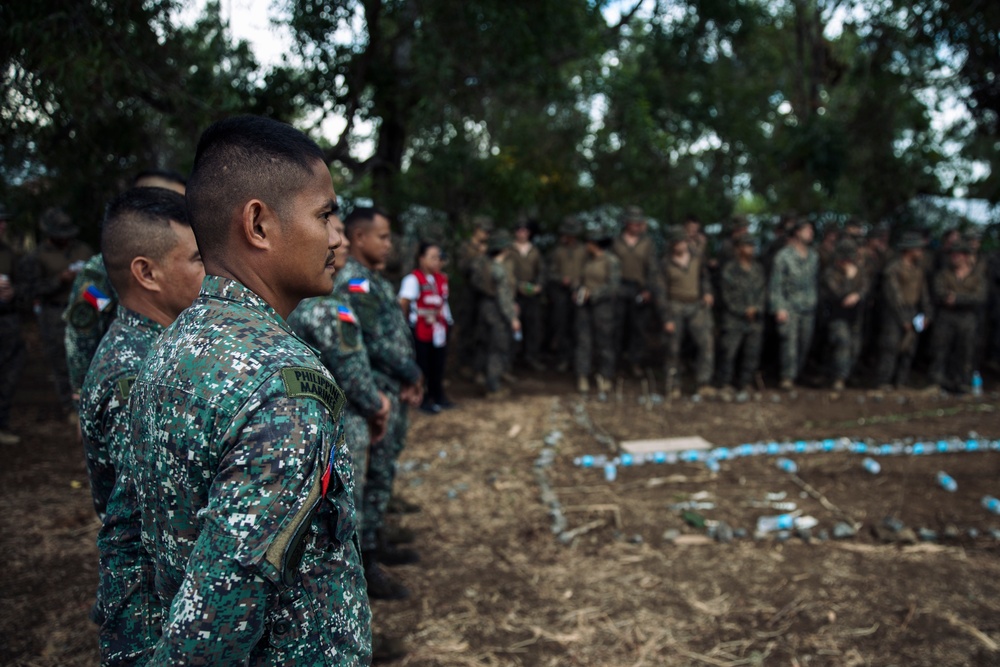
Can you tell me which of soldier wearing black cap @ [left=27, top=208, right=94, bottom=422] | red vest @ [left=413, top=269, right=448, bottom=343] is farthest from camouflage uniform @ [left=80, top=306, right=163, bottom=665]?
soldier wearing black cap @ [left=27, top=208, right=94, bottom=422]

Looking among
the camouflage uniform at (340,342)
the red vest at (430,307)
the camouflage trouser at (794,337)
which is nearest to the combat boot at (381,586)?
the camouflage uniform at (340,342)

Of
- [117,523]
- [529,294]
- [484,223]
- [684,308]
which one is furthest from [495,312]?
[117,523]

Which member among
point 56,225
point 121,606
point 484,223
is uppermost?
point 484,223

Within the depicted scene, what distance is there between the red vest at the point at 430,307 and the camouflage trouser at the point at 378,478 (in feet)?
11.1

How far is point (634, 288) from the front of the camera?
10266mm

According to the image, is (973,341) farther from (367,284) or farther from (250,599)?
(250,599)

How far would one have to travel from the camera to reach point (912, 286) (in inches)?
385

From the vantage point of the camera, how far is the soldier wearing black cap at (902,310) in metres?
9.65

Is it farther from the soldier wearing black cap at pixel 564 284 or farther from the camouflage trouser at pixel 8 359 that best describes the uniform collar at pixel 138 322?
the soldier wearing black cap at pixel 564 284

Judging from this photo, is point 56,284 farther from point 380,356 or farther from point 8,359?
point 380,356

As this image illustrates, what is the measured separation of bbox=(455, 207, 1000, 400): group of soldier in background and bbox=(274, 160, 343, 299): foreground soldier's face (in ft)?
24.4

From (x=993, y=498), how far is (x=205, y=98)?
8.17 m

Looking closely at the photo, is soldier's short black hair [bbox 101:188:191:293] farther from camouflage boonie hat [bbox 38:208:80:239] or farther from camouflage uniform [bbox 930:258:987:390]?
camouflage uniform [bbox 930:258:987:390]

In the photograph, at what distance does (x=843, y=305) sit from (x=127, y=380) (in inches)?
367
